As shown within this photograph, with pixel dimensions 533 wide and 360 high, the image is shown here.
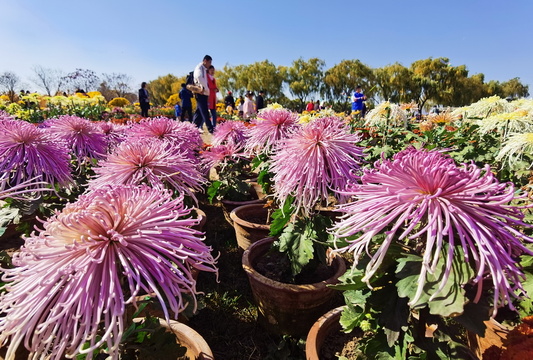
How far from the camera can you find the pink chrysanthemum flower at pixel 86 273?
748mm

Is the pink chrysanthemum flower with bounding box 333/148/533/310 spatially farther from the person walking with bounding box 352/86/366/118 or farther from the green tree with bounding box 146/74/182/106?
the green tree with bounding box 146/74/182/106

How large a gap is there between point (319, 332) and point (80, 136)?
2.33 meters

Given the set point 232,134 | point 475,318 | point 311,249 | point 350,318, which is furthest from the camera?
point 232,134

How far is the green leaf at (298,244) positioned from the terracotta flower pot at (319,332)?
0.33 metres

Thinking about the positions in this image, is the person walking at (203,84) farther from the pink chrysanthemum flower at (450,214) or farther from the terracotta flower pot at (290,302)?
the pink chrysanthemum flower at (450,214)

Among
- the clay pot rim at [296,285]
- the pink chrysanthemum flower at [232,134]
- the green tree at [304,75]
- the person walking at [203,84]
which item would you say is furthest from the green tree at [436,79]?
the clay pot rim at [296,285]

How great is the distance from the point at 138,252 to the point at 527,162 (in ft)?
10.9

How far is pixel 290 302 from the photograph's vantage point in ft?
6.63

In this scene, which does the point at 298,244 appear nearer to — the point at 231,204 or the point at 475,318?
the point at 475,318

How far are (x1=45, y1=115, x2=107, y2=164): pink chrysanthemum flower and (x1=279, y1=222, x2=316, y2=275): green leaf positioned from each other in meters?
1.59

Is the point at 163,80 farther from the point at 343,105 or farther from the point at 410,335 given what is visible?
the point at 410,335

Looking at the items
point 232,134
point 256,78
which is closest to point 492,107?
point 232,134

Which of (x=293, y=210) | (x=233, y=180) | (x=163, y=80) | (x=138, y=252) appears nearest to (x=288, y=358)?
(x=293, y=210)

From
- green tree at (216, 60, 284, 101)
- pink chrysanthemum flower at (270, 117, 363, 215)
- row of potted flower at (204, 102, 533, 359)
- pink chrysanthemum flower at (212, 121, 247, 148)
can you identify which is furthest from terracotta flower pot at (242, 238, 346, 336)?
green tree at (216, 60, 284, 101)
